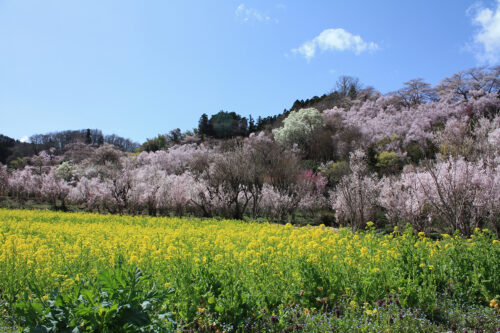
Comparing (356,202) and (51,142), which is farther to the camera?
(51,142)

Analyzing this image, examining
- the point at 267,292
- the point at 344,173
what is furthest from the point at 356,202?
the point at 267,292

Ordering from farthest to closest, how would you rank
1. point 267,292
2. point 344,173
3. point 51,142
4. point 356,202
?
1. point 51,142
2. point 344,173
3. point 356,202
4. point 267,292

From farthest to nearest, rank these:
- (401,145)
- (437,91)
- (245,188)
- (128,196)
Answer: (437,91)
(401,145)
(128,196)
(245,188)

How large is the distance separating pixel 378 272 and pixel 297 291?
1392mm

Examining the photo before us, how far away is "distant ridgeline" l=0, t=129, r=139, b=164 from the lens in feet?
184

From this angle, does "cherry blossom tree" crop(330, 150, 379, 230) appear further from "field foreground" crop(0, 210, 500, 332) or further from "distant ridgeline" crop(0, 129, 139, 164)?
"distant ridgeline" crop(0, 129, 139, 164)

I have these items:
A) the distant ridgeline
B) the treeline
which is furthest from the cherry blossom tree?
the distant ridgeline

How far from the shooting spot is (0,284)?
18.7 ft

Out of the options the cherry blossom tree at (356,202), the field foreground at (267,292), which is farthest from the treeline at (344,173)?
the field foreground at (267,292)

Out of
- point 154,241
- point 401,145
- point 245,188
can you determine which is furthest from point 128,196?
point 401,145

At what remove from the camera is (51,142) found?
61156mm

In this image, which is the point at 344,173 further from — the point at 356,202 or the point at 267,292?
the point at 267,292

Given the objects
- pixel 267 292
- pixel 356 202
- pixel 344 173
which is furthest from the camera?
pixel 344 173

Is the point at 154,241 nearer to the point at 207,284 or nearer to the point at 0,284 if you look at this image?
the point at 0,284
